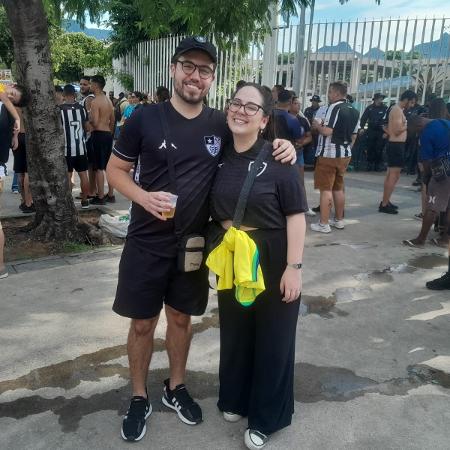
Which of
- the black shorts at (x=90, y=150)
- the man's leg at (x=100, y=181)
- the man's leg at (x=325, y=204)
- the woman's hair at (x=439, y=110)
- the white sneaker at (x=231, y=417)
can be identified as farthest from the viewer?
the black shorts at (x=90, y=150)

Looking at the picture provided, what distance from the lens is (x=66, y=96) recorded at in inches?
283

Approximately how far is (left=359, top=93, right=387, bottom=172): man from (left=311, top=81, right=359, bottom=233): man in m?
5.22

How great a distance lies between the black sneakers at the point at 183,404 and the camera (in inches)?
106

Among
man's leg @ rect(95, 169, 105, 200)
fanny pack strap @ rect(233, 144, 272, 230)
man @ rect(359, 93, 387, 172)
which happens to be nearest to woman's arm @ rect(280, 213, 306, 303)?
fanny pack strap @ rect(233, 144, 272, 230)

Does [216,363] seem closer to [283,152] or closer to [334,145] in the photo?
[283,152]

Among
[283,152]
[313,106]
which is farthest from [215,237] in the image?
[313,106]

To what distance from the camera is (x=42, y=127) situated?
5305 mm

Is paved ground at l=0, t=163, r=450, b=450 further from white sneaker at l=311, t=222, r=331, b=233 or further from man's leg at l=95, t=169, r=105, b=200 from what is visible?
man's leg at l=95, t=169, r=105, b=200

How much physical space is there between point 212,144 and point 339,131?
4190 mm

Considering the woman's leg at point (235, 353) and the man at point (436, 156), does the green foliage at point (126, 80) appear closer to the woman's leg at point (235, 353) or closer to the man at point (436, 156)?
the man at point (436, 156)

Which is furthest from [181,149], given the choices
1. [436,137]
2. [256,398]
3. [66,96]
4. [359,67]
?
[359,67]

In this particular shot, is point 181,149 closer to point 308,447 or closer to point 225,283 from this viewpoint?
point 225,283

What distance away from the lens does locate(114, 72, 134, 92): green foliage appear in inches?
763

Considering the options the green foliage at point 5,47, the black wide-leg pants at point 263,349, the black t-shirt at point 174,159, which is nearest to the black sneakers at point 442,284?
the black wide-leg pants at point 263,349
